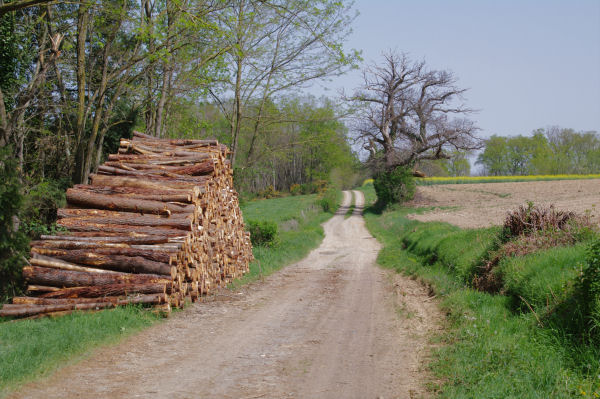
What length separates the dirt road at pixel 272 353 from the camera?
5.47m

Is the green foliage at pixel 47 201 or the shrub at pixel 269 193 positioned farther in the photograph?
the shrub at pixel 269 193

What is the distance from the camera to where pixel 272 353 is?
6.92 meters

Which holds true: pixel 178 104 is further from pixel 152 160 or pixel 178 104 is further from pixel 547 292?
pixel 547 292

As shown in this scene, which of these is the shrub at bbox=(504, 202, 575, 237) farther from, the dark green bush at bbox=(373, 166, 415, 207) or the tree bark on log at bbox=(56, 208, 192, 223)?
the dark green bush at bbox=(373, 166, 415, 207)

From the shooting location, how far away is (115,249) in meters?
9.02

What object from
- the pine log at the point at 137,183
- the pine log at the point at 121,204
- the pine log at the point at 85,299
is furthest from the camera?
the pine log at the point at 137,183

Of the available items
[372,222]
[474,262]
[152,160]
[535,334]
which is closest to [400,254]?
[474,262]

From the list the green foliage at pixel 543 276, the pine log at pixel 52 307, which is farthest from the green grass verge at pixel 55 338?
the green foliage at pixel 543 276

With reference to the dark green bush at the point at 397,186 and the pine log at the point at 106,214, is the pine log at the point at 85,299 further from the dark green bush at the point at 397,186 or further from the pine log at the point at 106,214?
the dark green bush at the point at 397,186

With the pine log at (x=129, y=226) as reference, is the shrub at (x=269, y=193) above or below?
below

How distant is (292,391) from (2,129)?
7.88 meters

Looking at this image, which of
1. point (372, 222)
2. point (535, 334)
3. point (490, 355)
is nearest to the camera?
point (490, 355)

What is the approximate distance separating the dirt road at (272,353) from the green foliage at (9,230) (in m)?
2.81

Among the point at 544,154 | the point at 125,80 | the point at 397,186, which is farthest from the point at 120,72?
the point at 544,154
